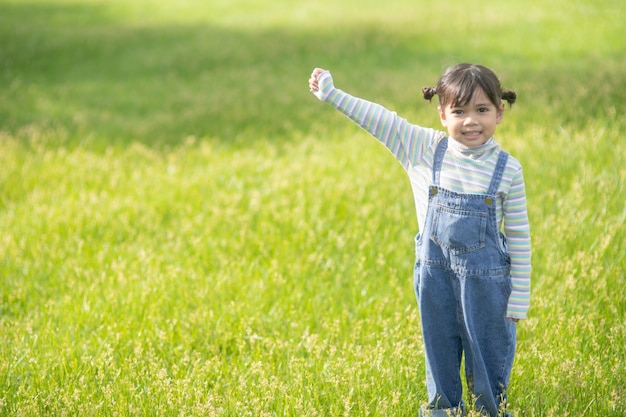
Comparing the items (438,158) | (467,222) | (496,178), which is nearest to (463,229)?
(467,222)

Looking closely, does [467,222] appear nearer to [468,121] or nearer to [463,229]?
[463,229]

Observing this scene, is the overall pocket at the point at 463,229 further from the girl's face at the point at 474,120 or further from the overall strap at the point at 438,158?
the girl's face at the point at 474,120

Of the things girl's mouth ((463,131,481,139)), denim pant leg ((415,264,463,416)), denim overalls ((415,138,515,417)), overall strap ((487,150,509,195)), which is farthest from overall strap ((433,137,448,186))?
denim pant leg ((415,264,463,416))

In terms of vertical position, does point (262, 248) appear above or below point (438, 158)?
below

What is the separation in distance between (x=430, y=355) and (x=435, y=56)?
1279 centimetres

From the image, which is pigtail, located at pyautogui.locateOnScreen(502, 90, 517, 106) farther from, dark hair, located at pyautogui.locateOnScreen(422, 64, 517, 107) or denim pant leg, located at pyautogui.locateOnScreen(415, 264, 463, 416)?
denim pant leg, located at pyautogui.locateOnScreen(415, 264, 463, 416)

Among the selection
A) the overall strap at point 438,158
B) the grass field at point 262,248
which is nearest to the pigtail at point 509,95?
the overall strap at point 438,158

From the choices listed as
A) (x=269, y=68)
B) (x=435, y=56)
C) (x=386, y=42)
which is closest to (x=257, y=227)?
(x=269, y=68)

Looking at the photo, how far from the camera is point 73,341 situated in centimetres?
476

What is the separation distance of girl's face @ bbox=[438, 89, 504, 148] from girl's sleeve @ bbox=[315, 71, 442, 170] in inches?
5.8

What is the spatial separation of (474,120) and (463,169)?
0.78ft

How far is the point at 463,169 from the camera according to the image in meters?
3.49

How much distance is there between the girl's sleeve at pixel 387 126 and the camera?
353 cm

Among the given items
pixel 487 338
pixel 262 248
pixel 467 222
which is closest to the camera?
pixel 467 222
